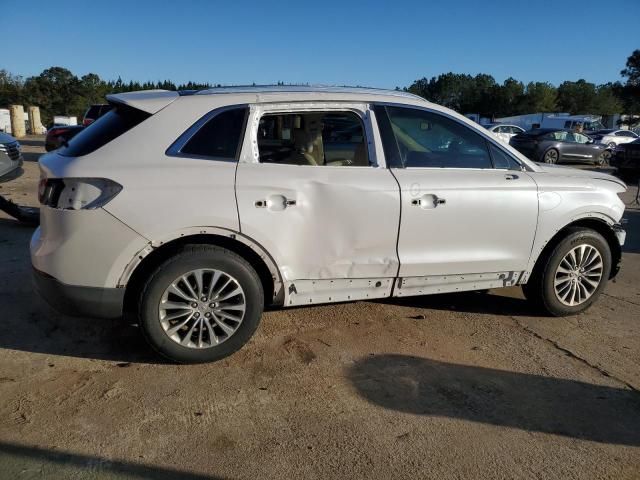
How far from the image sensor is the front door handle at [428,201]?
12.2ft

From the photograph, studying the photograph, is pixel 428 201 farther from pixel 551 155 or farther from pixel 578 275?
pixel 551 155

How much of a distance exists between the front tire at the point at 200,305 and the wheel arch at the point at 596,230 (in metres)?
2.52

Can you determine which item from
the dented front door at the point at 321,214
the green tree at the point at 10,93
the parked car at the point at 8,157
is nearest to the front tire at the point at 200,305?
the dented front door at the point at 321,214

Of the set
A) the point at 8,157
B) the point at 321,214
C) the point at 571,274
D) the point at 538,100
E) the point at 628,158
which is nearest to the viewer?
the point at 321,214

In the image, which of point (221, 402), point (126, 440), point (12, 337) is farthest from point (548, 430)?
point (12, 337)

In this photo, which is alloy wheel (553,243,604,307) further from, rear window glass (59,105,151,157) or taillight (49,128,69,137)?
taillight (49,128,69,137)

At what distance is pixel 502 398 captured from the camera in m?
3.18

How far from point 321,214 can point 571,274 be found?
240 centimetres

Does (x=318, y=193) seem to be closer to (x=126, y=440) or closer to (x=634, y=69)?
(x=126, y=440)

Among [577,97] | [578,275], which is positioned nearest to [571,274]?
[578,275]

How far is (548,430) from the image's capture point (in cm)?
288

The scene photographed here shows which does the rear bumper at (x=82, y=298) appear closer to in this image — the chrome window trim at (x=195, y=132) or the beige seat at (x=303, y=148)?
the chrome window trim at (x=195, y=132)

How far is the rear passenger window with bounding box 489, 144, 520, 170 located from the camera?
411 cm

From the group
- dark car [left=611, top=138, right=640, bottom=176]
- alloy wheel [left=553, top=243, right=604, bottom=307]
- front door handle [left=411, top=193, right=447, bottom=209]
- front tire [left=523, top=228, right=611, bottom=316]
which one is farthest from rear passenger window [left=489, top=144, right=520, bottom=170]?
dark car [left=611, top=138, right=640, bottom=176]
